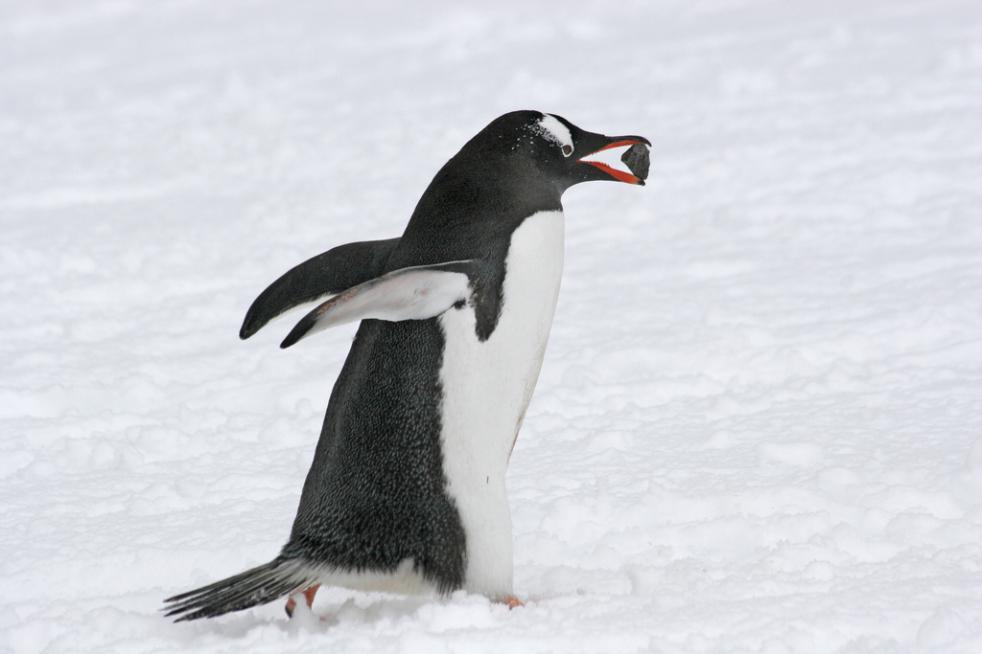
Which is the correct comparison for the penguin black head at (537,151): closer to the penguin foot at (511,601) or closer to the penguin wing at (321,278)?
the penguin wing at (321,278)

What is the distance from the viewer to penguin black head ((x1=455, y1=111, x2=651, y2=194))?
2.14 m

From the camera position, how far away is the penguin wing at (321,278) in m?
2.10

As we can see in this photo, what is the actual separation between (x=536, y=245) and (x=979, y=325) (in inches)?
82.3

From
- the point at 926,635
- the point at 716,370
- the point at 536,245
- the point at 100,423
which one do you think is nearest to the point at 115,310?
the point at 100,423

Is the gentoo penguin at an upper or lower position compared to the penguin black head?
lower

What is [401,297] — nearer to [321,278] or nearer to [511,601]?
[321,278]

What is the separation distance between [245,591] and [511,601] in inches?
16.3

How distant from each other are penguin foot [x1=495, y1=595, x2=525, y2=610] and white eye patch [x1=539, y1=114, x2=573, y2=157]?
0.74m

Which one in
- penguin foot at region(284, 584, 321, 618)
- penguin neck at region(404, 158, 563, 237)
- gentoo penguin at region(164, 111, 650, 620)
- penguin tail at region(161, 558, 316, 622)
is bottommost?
penguin foot at region(284, 584, 321, 618)

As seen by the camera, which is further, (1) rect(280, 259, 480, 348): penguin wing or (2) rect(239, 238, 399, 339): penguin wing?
(2) rect(239, 238, 399, 339): penguin wing

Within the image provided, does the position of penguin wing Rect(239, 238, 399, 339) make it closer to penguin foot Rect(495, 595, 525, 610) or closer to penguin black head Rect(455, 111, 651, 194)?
penguin black head Rect(455, 111, 651, 194)

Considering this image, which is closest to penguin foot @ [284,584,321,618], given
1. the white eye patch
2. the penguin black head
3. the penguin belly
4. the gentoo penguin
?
the gentoo penguin

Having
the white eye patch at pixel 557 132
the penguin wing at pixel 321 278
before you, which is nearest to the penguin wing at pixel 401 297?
the penguin wing at pixel 321 278

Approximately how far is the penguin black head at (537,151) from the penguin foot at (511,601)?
0.67 m
